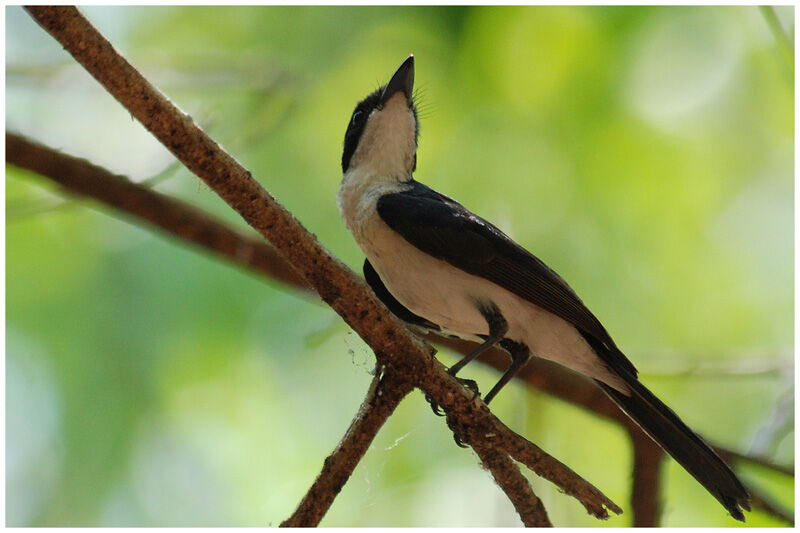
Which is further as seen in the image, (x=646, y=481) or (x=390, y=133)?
(x=390, y=133)

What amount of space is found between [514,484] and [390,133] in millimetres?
2235

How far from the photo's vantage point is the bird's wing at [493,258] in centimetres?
389

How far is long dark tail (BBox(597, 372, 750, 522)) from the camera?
3697 millimetres

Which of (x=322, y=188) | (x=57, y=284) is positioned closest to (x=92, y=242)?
(x=57, y=284)

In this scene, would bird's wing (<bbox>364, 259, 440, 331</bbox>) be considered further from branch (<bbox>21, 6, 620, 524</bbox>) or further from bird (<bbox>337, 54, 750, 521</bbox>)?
branch (<bbox>21, 6, 620, 524</bbox>)

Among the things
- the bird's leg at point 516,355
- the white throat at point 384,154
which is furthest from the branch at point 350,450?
the white throat at point 384,154

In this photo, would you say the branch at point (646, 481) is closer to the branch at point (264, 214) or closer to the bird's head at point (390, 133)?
the branch at point (264, 214)

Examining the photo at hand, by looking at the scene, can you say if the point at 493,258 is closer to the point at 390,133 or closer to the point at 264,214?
the point at 390,133

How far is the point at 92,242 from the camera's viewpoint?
6.18 metres

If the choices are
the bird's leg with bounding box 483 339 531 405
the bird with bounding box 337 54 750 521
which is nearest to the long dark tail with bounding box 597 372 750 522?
the bird with bounding box 337 54 750 521

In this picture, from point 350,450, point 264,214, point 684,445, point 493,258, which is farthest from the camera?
point 493,258

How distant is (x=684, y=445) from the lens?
151 inches

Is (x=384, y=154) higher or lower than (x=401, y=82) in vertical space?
lower

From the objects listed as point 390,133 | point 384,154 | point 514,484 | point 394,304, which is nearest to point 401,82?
point 390,133
